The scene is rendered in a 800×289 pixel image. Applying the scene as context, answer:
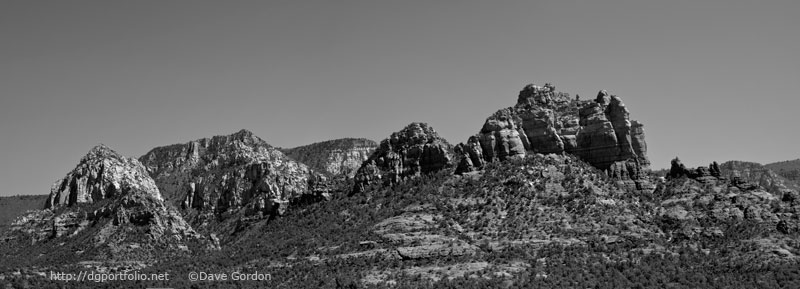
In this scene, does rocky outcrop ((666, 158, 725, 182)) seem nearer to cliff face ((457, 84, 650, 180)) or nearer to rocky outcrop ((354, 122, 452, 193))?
cliff face ((457, 84, 650, 180))

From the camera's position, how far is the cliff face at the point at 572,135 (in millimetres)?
155125

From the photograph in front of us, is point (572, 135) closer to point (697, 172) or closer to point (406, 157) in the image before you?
point (697, 172)

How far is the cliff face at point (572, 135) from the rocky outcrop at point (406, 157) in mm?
6519

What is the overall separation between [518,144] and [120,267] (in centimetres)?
8315

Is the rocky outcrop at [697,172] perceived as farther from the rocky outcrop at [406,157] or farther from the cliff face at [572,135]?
the rocky outcrop at [406,157]

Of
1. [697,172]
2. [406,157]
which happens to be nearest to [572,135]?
[697,172]

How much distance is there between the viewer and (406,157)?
170750 millimetres

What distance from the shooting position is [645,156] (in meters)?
157

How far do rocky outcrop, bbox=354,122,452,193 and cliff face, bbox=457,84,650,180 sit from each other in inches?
257

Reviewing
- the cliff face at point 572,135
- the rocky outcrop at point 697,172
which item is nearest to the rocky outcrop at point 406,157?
the cliff face at point 572,135

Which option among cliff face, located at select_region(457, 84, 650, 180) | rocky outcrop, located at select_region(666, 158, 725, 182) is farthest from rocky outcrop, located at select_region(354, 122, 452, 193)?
rocky outcrop, located at select_region(666, 158, 725, 182)

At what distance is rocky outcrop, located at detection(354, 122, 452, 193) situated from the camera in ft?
546

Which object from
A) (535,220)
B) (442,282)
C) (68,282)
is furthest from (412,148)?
(68,282)

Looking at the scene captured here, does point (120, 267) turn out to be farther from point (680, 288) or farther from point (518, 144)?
point (680, 288)
